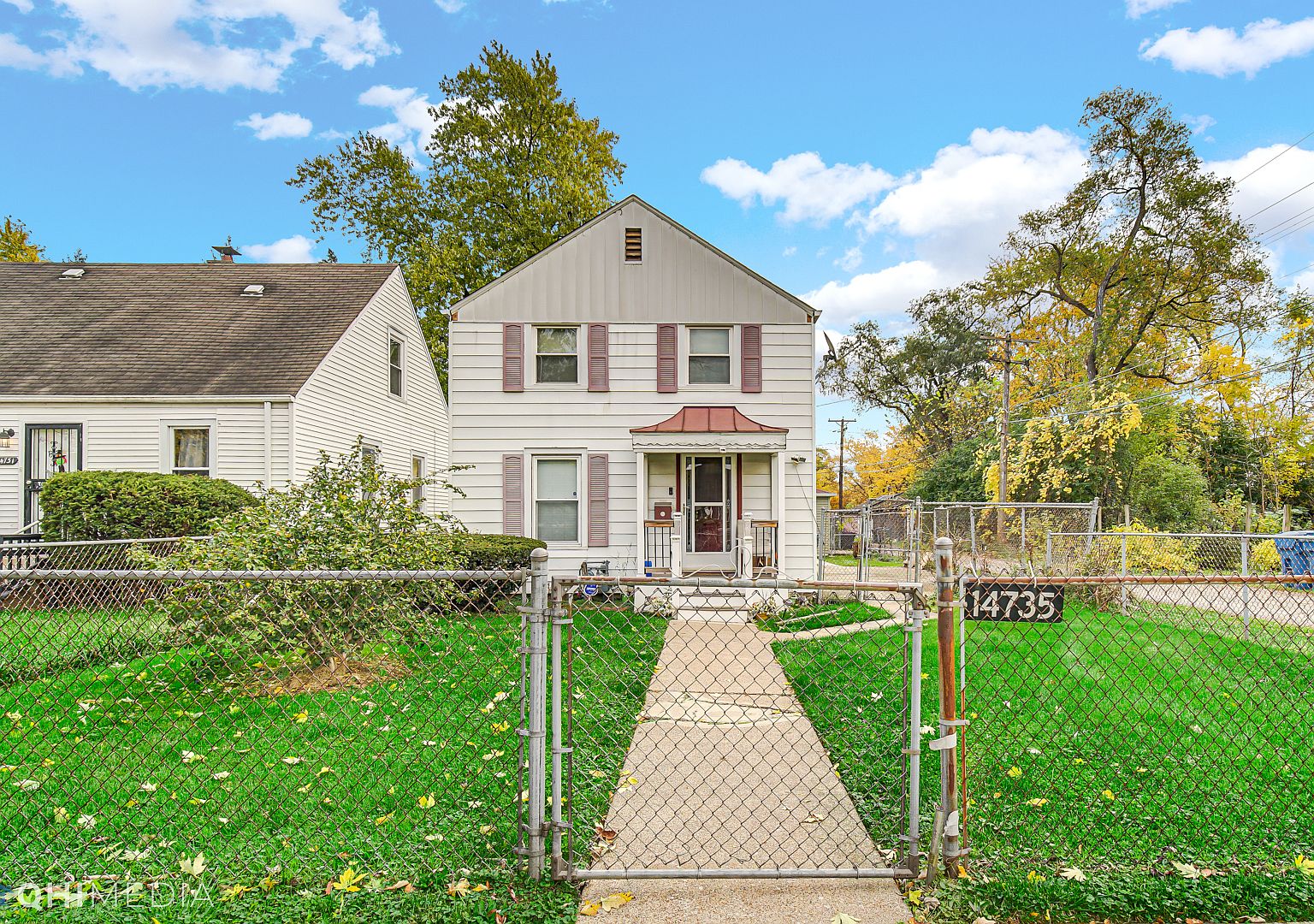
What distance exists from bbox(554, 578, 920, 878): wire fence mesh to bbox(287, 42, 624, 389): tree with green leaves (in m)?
17.7

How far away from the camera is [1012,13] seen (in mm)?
11539

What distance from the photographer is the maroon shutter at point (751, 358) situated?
487 inches

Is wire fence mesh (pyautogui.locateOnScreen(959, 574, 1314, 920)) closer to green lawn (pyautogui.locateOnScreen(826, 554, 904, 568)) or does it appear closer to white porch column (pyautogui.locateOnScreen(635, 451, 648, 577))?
white porch column (pyautogui.locateOnScreen(635, 451, 648, 577))

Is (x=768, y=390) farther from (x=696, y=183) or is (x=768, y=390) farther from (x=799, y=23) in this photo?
(x=696, y=183)

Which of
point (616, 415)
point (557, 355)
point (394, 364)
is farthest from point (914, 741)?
point (394, 364)

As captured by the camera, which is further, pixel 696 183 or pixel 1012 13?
pixel 696 183

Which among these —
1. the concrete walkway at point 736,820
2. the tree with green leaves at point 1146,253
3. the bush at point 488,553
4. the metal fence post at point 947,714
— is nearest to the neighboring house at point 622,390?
the bush at point 488,553

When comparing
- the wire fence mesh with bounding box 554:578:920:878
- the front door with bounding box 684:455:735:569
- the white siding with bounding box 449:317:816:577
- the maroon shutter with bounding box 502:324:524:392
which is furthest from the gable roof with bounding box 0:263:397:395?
the wire fence mesh with bounding box 554:578:920:878

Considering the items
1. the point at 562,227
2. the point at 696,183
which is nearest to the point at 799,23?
the point at 696,183

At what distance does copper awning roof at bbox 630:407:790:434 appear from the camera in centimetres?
1173

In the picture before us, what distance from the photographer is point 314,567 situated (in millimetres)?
6059

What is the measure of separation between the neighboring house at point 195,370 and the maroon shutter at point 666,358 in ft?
22.3

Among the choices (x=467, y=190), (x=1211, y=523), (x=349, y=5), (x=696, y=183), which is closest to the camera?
(x=349, y=5)

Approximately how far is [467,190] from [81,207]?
1290 centimetres
